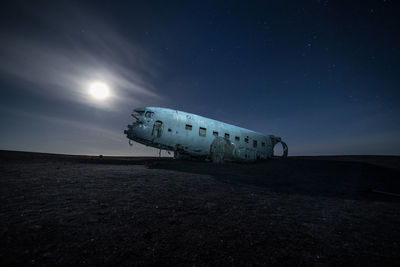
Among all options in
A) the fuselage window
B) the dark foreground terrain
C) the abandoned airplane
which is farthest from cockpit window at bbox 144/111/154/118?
the dark foreground terrain

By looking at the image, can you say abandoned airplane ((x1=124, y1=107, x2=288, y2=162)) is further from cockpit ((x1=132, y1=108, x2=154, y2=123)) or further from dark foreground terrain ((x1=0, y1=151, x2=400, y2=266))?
dark foreground terrain ((x1=0, y1=151, x2=400, y2=266))

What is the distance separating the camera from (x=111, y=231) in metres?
2.23

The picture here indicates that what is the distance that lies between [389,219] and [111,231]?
5.40 metres

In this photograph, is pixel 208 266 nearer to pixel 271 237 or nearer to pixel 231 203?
pixel 271 237

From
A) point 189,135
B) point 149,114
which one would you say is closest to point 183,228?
point 189,135

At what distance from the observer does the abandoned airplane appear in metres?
11.7

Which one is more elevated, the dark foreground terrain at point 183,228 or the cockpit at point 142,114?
the cockpit at point 142,114

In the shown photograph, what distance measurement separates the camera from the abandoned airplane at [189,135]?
11695 mm

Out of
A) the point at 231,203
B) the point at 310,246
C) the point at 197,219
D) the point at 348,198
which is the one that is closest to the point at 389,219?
the point at 348,198

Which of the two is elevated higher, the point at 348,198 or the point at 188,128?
the point at 188,128

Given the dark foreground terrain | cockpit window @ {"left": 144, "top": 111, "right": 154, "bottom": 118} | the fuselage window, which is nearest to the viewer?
the dark foreground terrain

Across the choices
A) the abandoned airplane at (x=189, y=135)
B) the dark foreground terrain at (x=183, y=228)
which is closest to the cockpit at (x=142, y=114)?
the abandoned airplane at (x=189, y=135)

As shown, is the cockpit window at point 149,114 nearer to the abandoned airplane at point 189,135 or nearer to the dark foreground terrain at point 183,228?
the abandoned airplane at point 189,135

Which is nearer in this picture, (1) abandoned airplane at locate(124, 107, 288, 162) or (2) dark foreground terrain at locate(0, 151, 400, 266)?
(2) dark foreground terrain at locate(0, 151, 400, 266)
